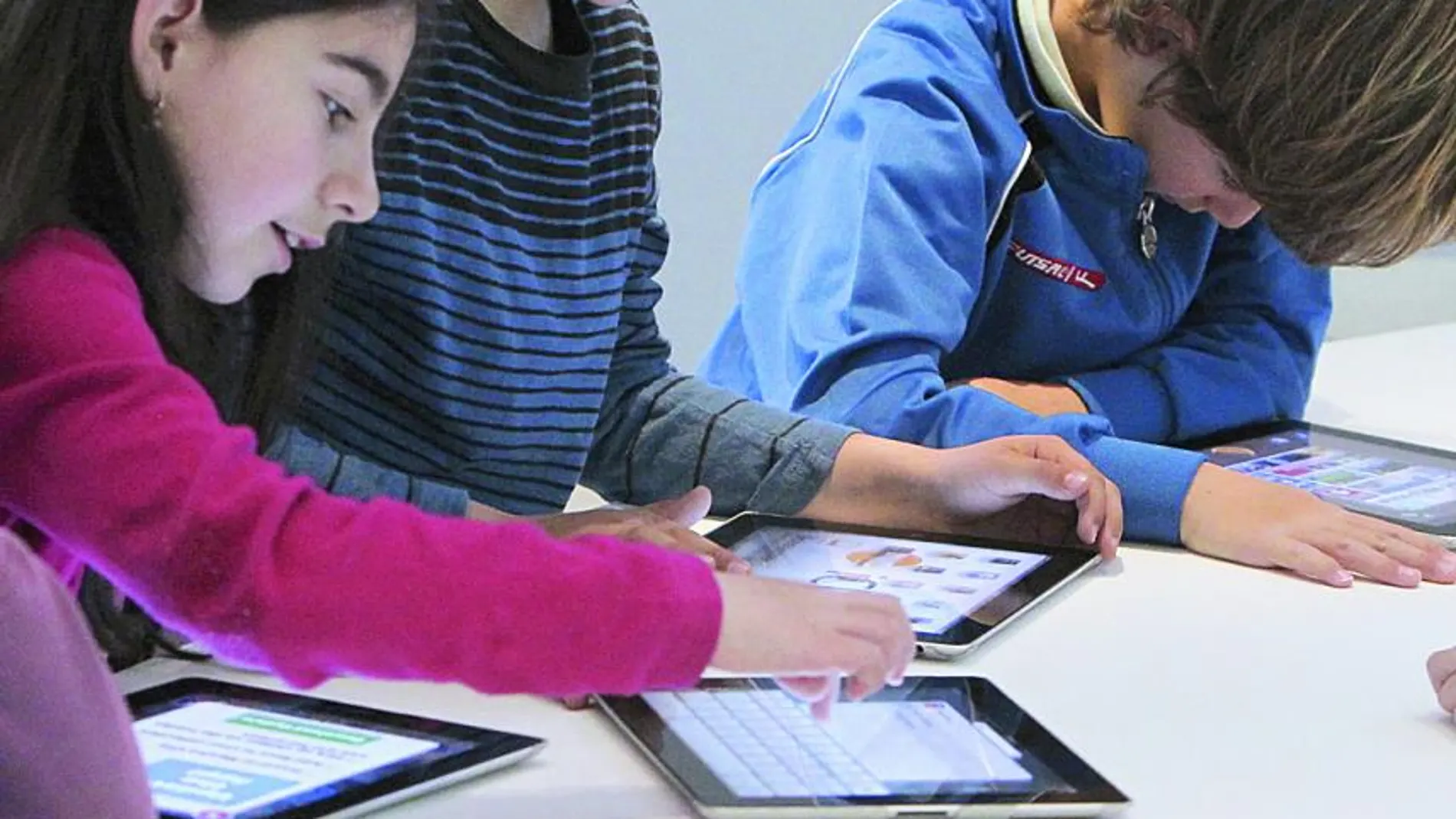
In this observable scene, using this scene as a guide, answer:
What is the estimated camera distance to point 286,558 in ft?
1.93

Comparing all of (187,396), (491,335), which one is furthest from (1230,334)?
(187,396)

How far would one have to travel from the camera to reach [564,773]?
30.3 inches

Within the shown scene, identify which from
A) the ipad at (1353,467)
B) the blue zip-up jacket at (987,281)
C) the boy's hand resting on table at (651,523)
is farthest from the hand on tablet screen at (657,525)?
the ipad at (1353,467)

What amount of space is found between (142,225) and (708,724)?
299 mm

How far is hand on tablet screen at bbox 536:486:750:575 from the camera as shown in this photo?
971 millimetres

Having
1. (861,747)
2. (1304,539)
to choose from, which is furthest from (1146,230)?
(861,747)

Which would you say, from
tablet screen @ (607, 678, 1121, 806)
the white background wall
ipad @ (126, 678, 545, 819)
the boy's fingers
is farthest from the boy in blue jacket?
the white background wall

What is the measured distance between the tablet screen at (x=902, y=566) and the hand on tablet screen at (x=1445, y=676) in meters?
0.21

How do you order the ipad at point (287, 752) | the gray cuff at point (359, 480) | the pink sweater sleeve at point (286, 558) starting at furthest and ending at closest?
the gray cuff at point (359, 480), the ipad at point (287, 752), the pink sweater sleeve at point (286, 558)

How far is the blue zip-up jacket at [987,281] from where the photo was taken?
Result: 125 cm

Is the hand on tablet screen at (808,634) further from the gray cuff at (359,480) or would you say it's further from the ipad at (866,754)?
the gray cuff at (359,480)

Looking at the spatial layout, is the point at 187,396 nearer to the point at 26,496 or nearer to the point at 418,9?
the point at 26,496

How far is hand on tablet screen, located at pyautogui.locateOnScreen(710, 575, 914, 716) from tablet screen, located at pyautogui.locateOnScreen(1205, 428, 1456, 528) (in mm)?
649

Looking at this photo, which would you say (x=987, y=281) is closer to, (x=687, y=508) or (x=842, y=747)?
(x=687, y=508)
